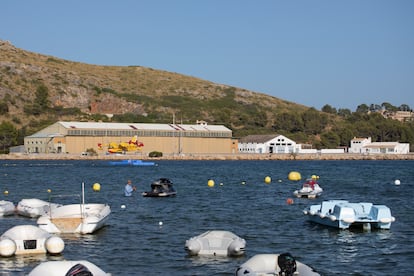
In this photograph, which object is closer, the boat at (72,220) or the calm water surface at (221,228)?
the calm water surface at (221,228)

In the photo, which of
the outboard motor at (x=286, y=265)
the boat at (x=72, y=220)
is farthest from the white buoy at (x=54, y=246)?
the outboard motor at (x=286, y=265)

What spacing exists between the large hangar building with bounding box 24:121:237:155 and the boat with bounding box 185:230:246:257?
461ft

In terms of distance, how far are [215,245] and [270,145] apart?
167489 mm

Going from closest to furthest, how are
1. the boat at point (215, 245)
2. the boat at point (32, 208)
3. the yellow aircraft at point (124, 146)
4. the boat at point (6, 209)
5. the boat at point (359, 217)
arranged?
the boat at point (215, 245), the boat at point (359, 217), the boat at point (32, 208), the boat at point (6, 209), the yellow aircraft at point (124, 146)

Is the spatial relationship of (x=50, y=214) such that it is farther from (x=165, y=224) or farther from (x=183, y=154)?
(x=183, y=154)

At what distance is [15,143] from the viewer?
179 m

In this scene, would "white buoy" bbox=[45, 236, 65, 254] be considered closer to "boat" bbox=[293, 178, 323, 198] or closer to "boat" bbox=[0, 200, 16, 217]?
"boat" bbox=[0, 200, 16, 217]

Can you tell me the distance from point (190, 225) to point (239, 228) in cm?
271

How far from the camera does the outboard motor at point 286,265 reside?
20703 millimetres

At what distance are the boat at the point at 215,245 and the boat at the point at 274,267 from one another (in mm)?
4716

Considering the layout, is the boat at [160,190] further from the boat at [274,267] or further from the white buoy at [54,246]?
the boat at [274,267]

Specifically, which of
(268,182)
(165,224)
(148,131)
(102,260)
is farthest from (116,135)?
(102,260)

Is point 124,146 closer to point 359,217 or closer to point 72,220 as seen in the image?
point 72,220

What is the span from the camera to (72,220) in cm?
3203
